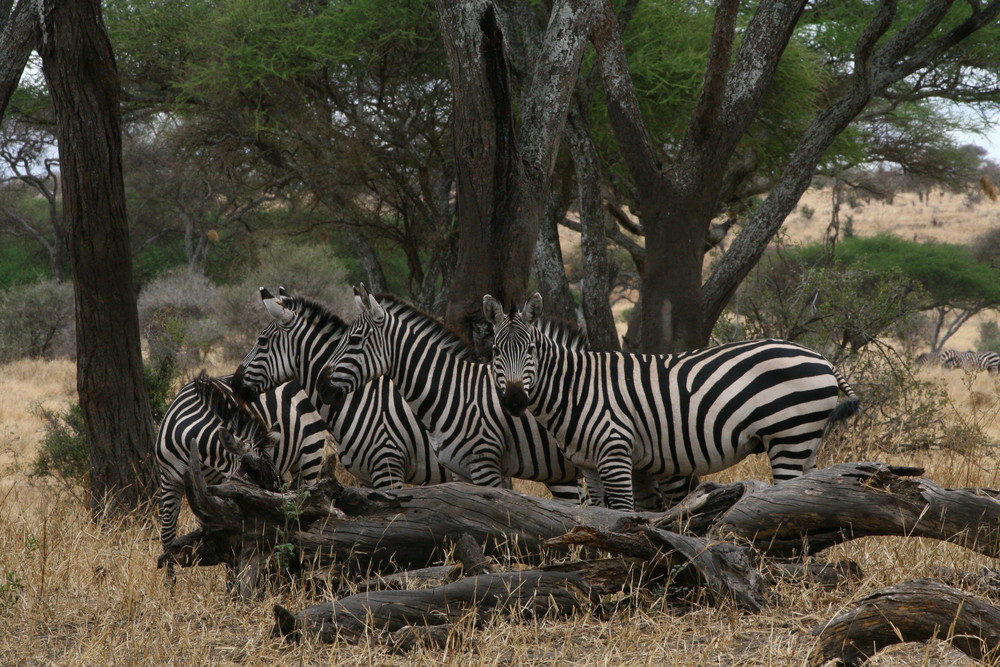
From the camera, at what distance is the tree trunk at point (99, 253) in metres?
6.08

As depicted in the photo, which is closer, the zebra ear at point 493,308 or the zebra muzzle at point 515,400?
the zebra muzzle at point 515,400

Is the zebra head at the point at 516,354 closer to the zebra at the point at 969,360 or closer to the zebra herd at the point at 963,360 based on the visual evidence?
the zebra herd at the point at 963,360

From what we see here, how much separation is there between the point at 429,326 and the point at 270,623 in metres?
2.32

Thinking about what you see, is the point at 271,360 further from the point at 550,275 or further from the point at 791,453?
the point at 550,275

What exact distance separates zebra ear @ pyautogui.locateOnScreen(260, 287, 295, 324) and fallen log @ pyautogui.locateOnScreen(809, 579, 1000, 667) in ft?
11.8

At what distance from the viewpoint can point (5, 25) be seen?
688cm

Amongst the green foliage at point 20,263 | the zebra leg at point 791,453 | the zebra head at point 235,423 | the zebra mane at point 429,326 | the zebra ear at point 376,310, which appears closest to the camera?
the zebra head at point 235,423

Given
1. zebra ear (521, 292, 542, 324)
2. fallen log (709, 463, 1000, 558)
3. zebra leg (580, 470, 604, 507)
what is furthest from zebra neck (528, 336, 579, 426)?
fallen log (709, 463, 1000, 558)

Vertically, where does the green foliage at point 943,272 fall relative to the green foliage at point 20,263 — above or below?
below

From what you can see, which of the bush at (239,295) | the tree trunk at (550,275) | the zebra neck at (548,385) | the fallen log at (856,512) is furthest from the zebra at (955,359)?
the fallen log at (856,512)

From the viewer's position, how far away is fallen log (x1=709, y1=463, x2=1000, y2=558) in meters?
4.00

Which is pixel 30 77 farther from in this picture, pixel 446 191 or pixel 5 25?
pixel 5 25

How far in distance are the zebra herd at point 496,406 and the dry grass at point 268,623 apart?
2.47ft

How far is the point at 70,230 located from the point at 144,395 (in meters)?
1.23
